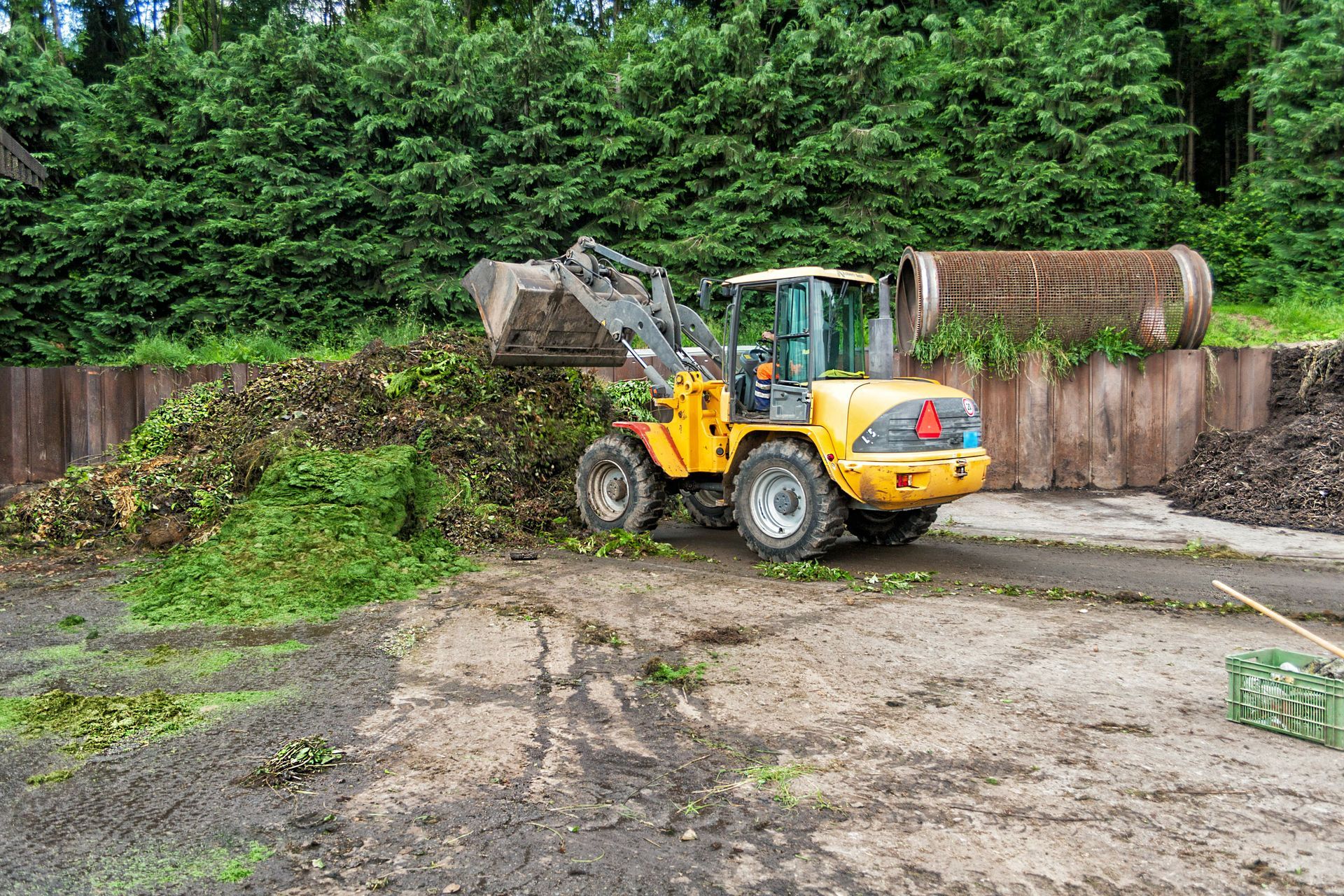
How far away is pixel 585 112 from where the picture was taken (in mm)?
18188

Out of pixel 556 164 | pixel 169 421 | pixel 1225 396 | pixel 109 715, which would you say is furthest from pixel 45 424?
pixel 1225 396

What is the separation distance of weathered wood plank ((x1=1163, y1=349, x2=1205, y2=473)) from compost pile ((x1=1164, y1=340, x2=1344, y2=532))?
0.48 feet

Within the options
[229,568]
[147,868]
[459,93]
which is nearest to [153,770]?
[147,868]

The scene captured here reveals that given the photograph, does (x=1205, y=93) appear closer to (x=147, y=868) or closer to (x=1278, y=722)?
(x=1278, y=722)

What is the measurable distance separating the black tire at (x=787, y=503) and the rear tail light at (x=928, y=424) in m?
0.85

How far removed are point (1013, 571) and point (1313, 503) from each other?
14.8 ft

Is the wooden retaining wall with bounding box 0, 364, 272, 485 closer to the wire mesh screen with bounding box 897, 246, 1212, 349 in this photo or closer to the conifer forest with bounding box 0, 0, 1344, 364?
the conifer forest with bounding box 0, 0, 1344, 364

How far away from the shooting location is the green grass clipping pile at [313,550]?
7.15m

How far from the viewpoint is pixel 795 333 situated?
335 inches

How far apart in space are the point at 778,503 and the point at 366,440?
458 centimetres

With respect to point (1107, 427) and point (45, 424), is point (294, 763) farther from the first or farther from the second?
point (45, 424)

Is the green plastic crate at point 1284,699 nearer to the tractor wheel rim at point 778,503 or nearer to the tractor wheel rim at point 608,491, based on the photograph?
the tractor wheel rim at point 778,503

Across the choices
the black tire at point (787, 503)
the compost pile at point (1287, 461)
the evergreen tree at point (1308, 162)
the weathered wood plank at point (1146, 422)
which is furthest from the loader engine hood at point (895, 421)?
the evergreen tree at point (1308, 162)

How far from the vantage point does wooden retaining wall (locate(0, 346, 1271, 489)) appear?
12.6 m
